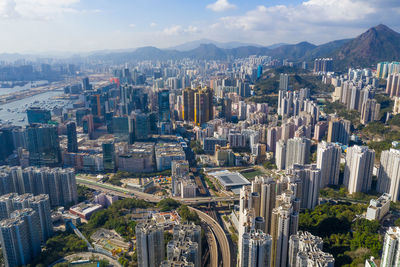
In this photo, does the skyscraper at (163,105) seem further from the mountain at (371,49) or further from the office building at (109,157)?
the mountain at (371,49)

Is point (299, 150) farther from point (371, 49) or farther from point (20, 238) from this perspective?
point (371, 49)

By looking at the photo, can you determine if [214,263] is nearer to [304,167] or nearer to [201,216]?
[201,216]

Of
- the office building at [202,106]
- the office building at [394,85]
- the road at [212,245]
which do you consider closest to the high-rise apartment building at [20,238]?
the road at [212,245]

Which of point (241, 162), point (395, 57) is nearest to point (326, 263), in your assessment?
point (241, 162)

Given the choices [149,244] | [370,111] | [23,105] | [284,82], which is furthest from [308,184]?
[23,105]

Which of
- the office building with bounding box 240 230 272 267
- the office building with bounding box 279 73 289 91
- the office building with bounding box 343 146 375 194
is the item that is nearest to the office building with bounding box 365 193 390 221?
the office building with bounding box 343 146 375 194

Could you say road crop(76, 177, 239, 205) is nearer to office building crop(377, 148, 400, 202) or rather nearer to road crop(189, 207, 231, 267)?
road crop(189, 207, 231, 267)
